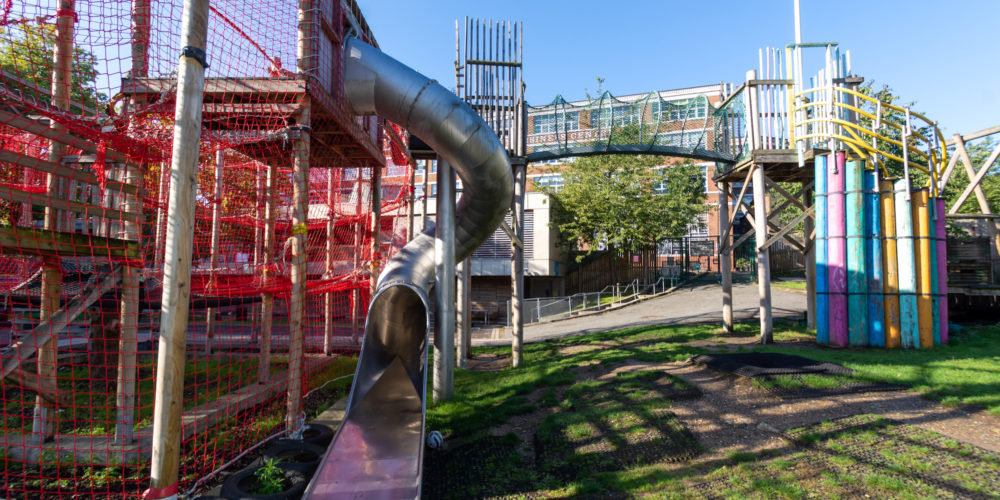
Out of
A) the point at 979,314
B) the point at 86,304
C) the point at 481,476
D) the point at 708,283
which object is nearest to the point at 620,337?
the point at 481,476

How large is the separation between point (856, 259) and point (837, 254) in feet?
0.96

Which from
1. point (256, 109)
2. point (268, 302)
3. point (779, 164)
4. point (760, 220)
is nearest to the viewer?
point (256, 109)

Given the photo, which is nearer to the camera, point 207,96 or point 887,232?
point 207,96

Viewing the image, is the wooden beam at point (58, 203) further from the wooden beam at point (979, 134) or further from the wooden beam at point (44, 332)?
the wooden beam at point (979, 134)

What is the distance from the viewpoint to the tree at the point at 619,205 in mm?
20328

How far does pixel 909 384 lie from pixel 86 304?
907 centimetres

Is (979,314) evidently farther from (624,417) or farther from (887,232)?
(624,417)

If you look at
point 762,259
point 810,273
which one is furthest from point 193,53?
point 810,273

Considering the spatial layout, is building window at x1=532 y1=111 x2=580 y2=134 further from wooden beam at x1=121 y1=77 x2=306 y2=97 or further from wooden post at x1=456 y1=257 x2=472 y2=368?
wooden beam at x1=121 y1=77 x2=306 y2=97

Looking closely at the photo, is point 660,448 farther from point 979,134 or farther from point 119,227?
point 979,134

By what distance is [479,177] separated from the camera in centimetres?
573

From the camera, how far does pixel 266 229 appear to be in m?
6.99

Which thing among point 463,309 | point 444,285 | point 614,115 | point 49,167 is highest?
point 614,115

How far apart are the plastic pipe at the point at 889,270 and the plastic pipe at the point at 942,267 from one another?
0.82m
